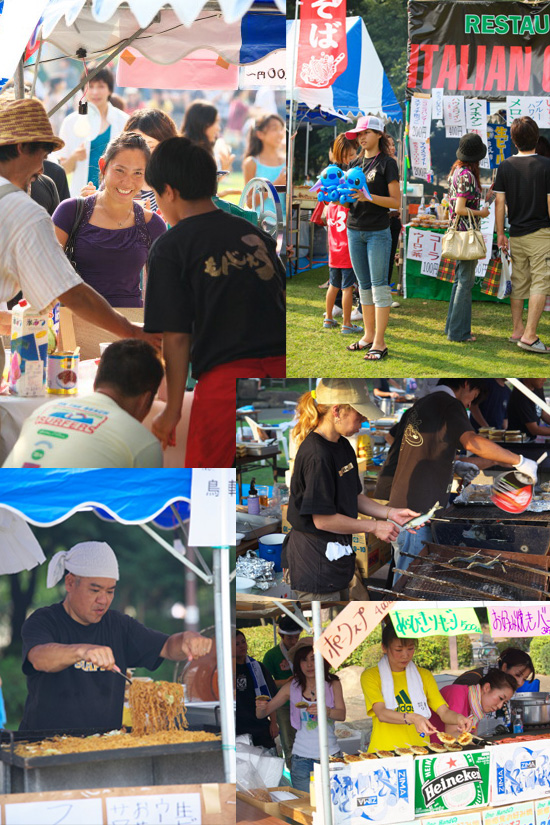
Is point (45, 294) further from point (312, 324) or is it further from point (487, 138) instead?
point (487, 138)

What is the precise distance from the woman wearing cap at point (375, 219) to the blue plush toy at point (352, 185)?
0.04 m

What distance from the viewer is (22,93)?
7.74 feet

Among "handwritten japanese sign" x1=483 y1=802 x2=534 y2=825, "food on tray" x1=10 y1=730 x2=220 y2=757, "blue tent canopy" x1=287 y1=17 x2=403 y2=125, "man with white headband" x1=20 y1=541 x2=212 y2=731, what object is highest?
"blue tent canopy" x1=287 y1=17 x2=403 y2=125

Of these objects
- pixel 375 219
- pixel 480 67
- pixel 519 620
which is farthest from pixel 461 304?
pixel 519 620

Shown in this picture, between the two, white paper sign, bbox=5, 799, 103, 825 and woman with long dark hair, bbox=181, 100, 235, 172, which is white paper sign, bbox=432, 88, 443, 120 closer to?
woman with long dark hair, bbox=181, 100, 235, 172

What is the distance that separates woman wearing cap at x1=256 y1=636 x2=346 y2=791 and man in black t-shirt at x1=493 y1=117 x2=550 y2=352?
169 inches

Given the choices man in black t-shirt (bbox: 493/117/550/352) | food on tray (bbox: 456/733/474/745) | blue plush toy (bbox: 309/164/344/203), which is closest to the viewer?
food on tray (bbox: 456/733/474/745)

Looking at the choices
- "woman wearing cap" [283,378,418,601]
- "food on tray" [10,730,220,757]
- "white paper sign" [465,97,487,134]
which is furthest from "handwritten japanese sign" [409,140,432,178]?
"food on tray" [10,730,220,757]

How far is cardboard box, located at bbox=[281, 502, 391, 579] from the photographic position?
2648 millimetres

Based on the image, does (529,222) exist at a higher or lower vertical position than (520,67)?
lower

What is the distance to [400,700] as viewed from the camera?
2.63 metres

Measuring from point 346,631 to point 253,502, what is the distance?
0.49 metres

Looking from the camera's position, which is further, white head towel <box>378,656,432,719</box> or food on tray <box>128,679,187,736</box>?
white head towel <box>378,656,432,719</box>

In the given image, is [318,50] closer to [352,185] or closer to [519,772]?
[352,185]
